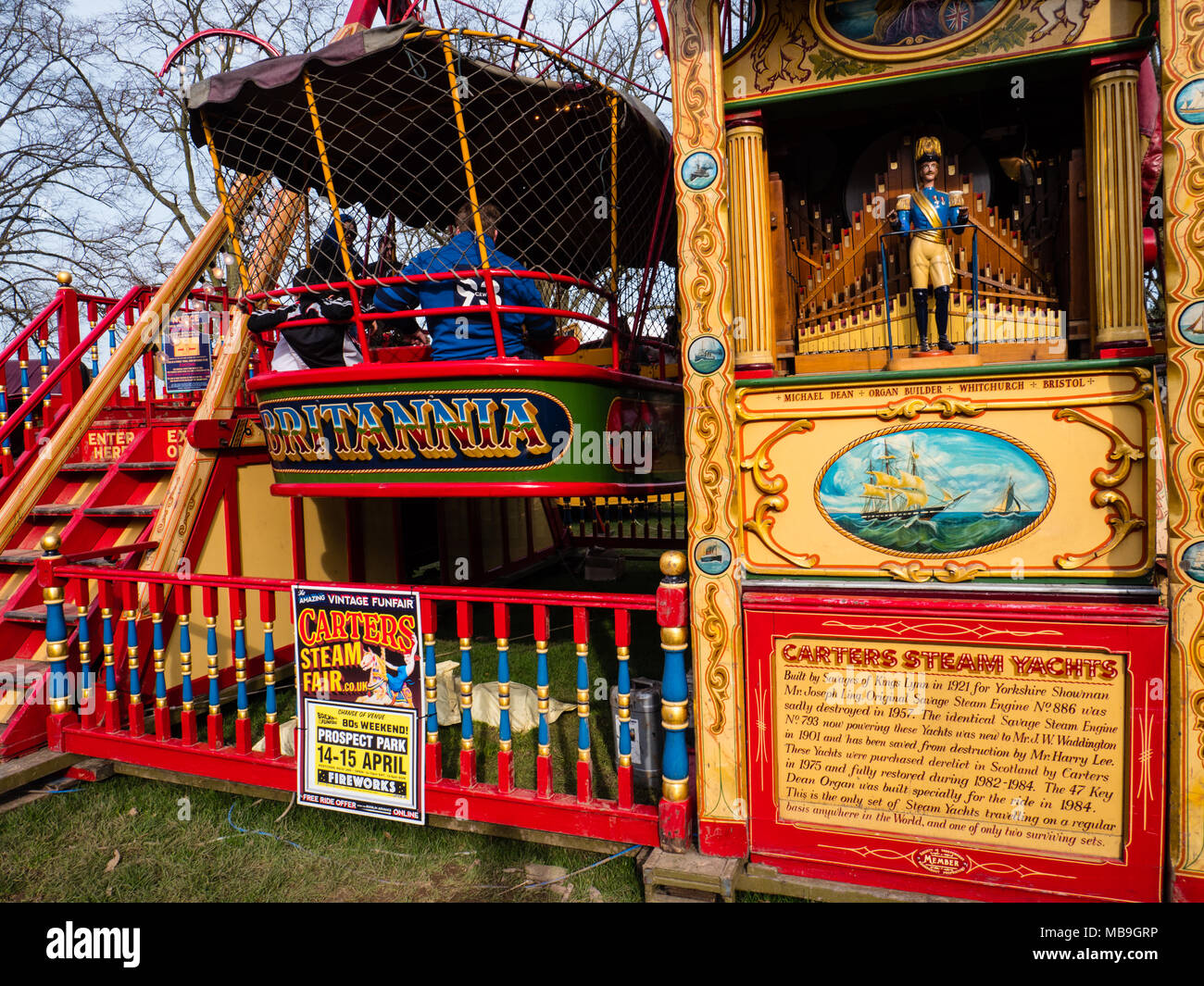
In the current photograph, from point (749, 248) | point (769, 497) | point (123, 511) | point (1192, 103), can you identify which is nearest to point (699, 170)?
point (749, 248)

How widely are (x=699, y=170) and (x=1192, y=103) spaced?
1.70 m

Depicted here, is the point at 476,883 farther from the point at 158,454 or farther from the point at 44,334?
the point at 44,334

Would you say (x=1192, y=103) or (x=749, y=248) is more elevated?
(x=1192, y=103)

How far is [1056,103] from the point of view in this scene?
3.60 metres

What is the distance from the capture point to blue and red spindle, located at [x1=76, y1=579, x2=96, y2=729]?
172 inches

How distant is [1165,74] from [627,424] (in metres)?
3.07

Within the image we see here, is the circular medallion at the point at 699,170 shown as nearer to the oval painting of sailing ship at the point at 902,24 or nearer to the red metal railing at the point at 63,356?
the oval painting of sailing ship at the point at 902,24

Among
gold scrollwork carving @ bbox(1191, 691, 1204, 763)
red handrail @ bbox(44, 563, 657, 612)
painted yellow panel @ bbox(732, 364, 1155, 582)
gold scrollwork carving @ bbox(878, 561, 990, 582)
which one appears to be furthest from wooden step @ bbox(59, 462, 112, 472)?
gold scrollwork carving @ bbox(1191, 691, 1204, 763)

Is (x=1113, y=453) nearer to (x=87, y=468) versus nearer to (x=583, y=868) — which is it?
(x=583, y=868)

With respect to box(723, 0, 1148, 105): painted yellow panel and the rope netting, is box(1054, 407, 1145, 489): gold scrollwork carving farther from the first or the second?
the rope netting

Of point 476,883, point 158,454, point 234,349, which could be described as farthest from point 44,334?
point 476,883

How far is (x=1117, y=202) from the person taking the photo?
9.82 ft

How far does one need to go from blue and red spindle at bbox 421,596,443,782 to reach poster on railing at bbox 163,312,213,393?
491 centimetres

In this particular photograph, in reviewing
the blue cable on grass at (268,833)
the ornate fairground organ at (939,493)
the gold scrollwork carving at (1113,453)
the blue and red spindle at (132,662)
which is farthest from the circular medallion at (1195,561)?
the blue and red spindle at (132,662)
